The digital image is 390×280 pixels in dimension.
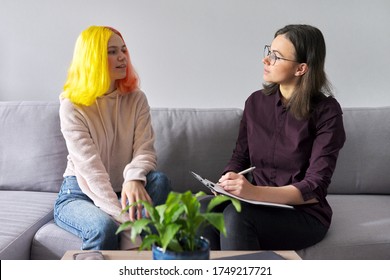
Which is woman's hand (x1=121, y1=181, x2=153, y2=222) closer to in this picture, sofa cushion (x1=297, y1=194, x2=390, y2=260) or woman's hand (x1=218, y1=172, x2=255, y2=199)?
woman's hand (x1=218, y1=172, x2=255, y2=199)

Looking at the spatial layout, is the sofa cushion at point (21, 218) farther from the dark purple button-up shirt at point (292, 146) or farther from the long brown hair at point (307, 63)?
the long brown hair at point (307, 63)

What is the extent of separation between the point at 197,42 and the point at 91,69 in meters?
0.78

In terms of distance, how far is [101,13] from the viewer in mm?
2564

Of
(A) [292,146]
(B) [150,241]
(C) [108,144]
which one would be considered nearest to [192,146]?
(C) [108,144]

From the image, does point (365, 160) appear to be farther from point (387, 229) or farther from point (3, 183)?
point (3, 183)

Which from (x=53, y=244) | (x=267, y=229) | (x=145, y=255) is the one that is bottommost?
(x=53, y=244)

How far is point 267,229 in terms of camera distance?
66.5 inches


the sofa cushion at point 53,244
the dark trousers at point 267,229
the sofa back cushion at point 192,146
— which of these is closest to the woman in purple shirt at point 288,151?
the dark trousers at point 267,229

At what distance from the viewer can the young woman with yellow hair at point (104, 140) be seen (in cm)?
181

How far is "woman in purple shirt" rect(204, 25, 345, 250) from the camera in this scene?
1688 millimetres

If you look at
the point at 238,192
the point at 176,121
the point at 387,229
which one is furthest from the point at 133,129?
the point at 387,229

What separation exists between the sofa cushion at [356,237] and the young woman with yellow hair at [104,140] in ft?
1.97

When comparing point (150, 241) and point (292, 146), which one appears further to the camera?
point (292, 146)

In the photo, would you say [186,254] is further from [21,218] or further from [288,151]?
[21,218]
